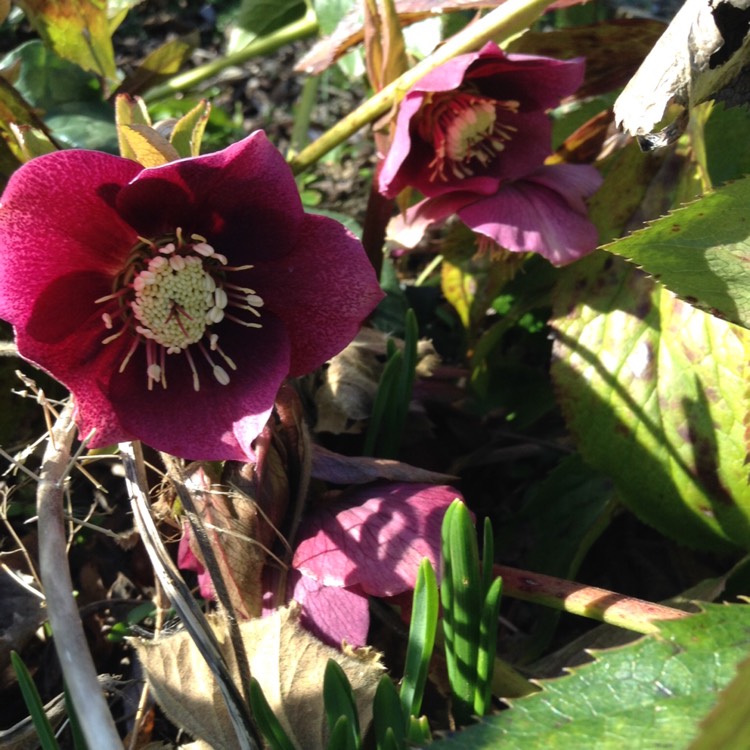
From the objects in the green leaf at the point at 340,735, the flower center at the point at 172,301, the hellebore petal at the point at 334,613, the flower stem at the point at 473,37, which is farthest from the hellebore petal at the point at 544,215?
the green leaf at the point at 340,735

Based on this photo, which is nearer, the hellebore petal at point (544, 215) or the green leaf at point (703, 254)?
the green leaf at point (703, 254)

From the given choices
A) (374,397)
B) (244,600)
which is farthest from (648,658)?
(374,397)

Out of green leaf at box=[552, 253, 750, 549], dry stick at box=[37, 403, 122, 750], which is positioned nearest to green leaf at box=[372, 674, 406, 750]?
dry stick at box=[37, 403, 122, 750]

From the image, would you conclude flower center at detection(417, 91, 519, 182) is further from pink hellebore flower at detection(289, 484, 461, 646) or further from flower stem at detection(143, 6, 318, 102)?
flower stem at detection(143, 6, 318, 102)

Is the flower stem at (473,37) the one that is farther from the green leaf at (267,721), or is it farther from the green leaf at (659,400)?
the green leaf at (267,721)

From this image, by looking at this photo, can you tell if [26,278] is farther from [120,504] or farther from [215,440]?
[120,504]
